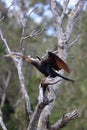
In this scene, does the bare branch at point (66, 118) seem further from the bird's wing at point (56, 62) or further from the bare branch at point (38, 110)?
the bird's wing at point (56, 62)

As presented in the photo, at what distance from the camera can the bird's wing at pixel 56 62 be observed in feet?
13.7

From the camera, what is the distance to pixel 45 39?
74.6 feet

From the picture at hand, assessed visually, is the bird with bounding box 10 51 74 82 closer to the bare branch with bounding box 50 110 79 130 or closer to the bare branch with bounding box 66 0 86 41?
the bare branch with bounding box 50 110 79 130

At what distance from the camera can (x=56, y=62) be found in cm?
423

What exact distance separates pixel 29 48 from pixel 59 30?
1362 centimetres

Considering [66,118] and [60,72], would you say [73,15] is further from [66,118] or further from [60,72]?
[66,118]

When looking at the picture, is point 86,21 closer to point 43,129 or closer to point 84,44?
point 84,44

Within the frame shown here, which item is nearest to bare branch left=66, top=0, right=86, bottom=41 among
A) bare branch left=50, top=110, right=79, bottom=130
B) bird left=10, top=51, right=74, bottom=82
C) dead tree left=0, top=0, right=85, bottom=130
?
dead tree left=0, top=0, right=85, bottom=130

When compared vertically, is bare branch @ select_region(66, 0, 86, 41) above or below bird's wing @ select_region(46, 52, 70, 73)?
below

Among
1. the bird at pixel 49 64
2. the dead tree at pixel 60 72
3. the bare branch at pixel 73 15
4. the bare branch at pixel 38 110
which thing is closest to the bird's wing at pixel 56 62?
the bird at pixel 49 64

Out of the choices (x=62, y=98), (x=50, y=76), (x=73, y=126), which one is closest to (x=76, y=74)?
(x=62, y=98)

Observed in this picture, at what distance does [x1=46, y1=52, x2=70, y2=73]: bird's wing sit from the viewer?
4.18m

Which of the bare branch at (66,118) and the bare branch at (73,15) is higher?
the bare branch at (73,15)

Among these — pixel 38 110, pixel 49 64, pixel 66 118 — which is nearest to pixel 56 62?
pixel 49 64
